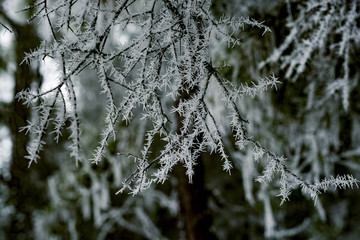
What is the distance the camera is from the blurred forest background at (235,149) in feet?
6.68

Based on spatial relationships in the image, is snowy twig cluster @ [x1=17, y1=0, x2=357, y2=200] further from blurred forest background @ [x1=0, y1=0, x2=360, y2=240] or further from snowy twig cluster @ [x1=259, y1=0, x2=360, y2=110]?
snowy twig cluster @ [x1=259, y1=0, x2=360, y2=110]

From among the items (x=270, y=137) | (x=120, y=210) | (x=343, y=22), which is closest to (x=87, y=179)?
(x=120, y=210)

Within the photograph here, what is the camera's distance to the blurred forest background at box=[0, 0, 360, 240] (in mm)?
2035

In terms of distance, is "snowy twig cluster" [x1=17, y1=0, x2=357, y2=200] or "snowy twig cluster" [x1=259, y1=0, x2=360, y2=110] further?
"snowy twig cluster" [x1=259, y1=0, x2=360, y2=110]

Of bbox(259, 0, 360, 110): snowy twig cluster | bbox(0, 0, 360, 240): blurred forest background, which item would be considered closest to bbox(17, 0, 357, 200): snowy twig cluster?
bbox(0, 0, 360, 240): blurred forest background

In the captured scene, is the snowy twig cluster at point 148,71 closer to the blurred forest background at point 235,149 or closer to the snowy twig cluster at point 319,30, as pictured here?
the blurred forest background at point 235,149

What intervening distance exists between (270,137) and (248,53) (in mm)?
974

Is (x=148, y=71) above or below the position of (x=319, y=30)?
below

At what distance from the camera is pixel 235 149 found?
3.59 meters

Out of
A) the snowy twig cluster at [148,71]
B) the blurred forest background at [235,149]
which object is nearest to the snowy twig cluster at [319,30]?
the blurred forest background at [235,149]

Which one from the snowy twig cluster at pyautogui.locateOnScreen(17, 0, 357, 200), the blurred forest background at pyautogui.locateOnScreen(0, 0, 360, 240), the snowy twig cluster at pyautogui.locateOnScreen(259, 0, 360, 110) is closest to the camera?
the snowy twig cluster at pyautogui.locateOnScreen(17, 0, 357, 200)

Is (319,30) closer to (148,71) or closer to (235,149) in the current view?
(148,71)

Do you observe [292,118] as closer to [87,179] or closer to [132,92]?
[132,92]

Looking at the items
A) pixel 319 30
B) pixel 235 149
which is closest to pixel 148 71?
pixel 319 30
